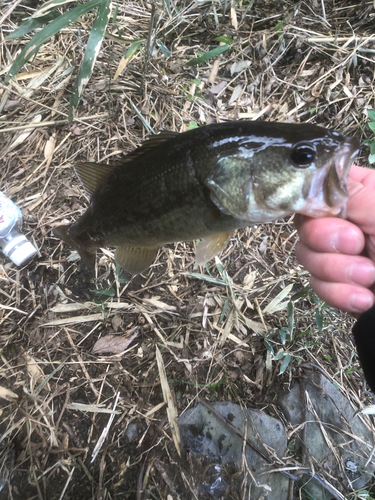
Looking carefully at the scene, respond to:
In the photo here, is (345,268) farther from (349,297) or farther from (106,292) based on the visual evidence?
(106,292)

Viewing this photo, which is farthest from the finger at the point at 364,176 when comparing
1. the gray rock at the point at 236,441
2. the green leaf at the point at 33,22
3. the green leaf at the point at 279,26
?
the green leaf at the point at 279,26

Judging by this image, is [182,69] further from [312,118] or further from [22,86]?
[22,86]

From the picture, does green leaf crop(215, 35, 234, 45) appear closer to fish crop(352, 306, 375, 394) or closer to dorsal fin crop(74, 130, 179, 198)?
dorsal fin crop(74, 130, 179, 198)

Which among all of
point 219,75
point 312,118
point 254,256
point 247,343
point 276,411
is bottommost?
point 276,411

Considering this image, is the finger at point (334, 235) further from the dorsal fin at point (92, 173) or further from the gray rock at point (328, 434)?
the gray rock at point (328, 434)

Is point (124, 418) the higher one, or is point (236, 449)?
point (124, 418)

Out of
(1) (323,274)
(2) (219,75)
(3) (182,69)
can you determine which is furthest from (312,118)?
(1) (323,274)

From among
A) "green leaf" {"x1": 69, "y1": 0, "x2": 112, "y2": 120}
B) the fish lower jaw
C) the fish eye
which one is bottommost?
the fish lower jaw

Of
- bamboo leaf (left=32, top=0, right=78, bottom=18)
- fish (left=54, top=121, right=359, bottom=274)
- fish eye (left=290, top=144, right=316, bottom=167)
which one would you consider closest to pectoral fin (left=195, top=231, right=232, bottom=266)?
fish (left=54, top=121, right=359, bottom=274)
